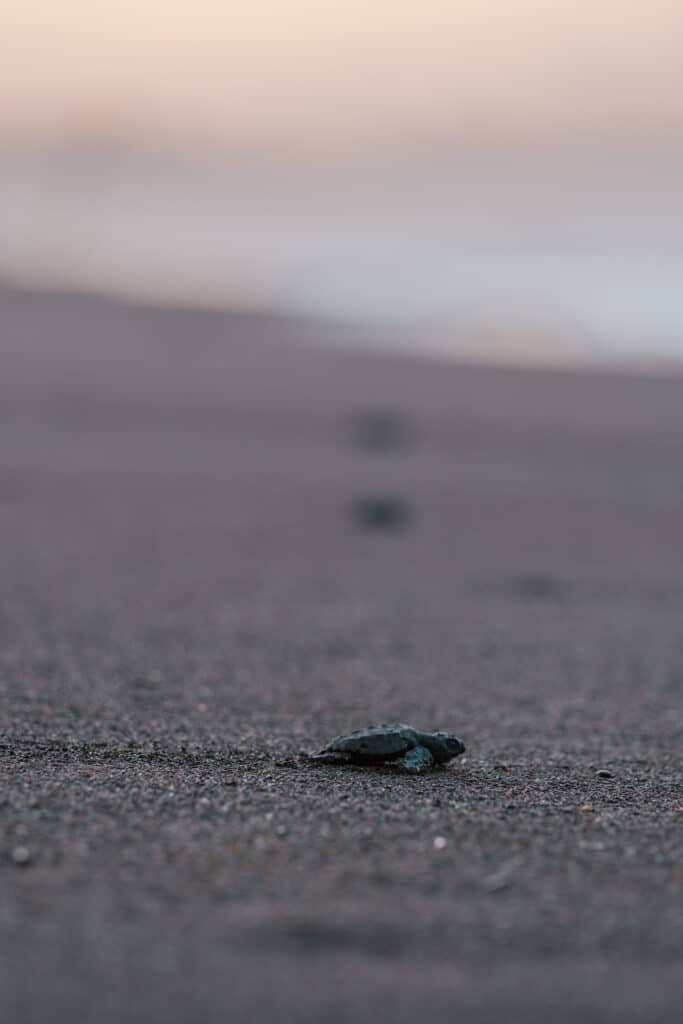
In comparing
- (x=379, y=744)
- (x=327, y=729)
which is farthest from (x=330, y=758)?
(x=327, y=729)

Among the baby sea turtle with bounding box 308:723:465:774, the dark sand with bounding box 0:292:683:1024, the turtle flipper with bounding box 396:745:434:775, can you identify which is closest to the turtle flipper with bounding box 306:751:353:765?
the baby sea turtle with bounding box 308:723:465:774

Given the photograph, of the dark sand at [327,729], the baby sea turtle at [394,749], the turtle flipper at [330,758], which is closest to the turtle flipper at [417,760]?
the baby sea turtle at [394,749]

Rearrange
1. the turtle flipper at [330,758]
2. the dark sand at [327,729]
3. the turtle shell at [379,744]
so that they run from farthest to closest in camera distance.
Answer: the turtle flipper at [330,758], the turtle shell at [379,744], the dark sand at [327,729]

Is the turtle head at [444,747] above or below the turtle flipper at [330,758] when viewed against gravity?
above

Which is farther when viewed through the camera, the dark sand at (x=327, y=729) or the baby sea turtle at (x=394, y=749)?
the baby sea turtle at (x=394, y=749)

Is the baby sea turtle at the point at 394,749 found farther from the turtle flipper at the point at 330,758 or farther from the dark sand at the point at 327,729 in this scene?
the dark sand at the point at 327,729

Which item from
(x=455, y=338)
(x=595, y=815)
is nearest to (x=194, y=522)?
(x=595, y=815)
